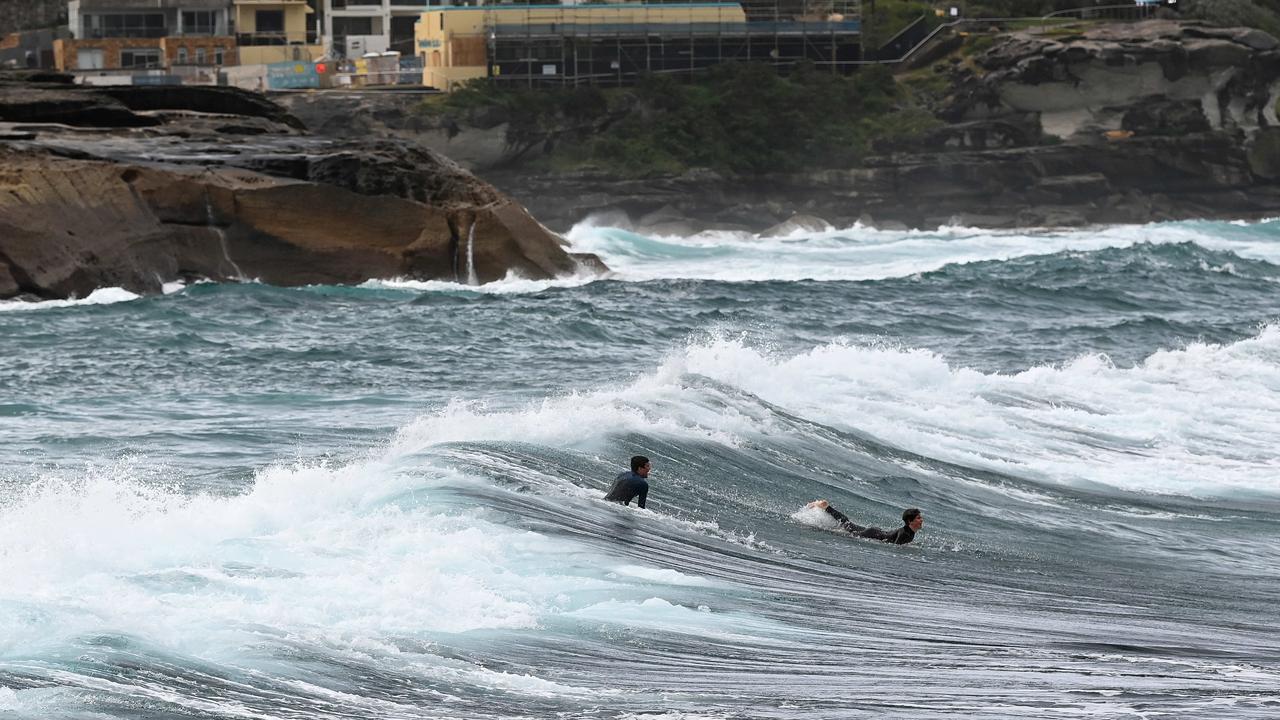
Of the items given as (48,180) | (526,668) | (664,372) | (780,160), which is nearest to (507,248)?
(48,180)

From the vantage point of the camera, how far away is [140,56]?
7788 cm

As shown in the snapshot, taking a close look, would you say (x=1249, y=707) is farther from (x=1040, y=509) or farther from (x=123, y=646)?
(x=1040, y=509)

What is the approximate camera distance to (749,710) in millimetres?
8586

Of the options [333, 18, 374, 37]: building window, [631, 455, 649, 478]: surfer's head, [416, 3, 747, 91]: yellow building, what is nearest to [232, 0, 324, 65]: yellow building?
[333, 18, 374, 37]: building window

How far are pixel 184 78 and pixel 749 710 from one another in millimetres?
69423

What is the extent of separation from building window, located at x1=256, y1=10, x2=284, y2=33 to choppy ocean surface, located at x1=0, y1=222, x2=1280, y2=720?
53115 mm

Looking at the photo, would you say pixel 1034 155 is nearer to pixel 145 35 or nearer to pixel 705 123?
pixel 705 123

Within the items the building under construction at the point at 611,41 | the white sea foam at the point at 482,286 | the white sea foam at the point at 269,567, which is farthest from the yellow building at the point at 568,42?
the white sea foam at the point at 269,567

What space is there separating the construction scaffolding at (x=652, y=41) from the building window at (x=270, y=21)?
12863 millimetres

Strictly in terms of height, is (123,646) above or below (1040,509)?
above

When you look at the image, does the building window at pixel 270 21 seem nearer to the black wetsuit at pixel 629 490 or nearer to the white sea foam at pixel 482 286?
the white sea foam at pixel 482 286

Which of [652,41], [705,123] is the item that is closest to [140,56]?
[652,41]

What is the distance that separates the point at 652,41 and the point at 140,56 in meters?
22.6

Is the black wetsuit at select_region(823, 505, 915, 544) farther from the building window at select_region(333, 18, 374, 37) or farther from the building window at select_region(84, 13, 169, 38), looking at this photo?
the building window at select_region(333, 18, 374, 37)
